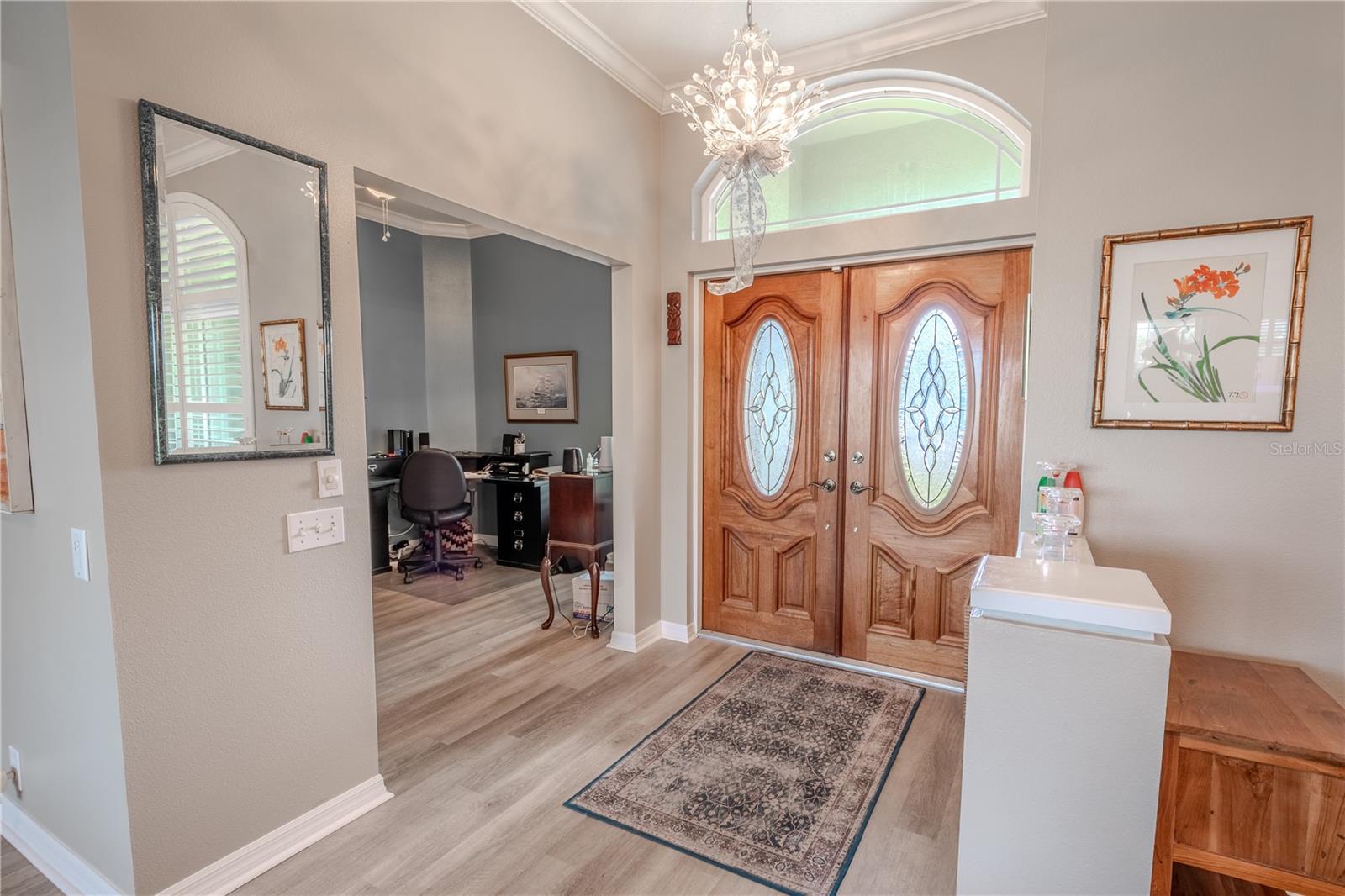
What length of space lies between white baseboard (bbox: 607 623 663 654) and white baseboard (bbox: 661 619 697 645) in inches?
4.3

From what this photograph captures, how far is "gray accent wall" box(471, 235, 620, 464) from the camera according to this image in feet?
18.6

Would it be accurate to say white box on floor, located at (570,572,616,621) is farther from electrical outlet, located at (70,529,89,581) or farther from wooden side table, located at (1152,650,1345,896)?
wooden side table, located at (1152,650,1345,896)

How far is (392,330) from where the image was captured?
5.91m

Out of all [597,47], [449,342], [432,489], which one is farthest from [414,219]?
[597,47]

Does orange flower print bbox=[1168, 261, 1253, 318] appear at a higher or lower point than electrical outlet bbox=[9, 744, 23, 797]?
higher

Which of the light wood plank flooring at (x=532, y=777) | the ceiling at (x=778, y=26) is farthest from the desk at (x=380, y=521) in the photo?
the ceiling at (x=778, y=26)

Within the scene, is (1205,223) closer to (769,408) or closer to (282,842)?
(769,408)

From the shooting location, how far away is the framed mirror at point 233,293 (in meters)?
1.67

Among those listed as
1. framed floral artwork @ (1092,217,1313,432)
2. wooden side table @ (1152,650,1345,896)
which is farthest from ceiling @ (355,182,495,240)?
wooden side table @ (1152,650,1345,896)

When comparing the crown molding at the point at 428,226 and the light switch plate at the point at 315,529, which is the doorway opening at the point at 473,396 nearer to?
the crown molding at the point at 428,226

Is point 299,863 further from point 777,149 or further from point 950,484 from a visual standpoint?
point 950,484

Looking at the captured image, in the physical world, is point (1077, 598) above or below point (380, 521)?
above

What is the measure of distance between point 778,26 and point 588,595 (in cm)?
326

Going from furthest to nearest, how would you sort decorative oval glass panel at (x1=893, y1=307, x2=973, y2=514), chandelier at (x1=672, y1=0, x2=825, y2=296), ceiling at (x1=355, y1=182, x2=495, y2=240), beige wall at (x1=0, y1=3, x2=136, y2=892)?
ceiling at (x1=355, y1=182, x2=495, y2=240), decorative oval glass panel at (x1=893, y1=307, x2=973, y2=514), chandelier at (x1=672, y1=0, x2=825, y2=296), beige wall at (x1=0, y1=3, x2=136, y2=892)
